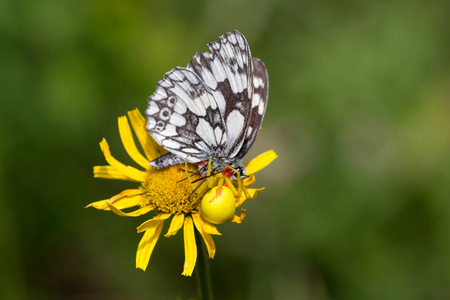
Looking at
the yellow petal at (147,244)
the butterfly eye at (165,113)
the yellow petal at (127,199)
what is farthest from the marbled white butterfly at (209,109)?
the yellow petal at (147,244)

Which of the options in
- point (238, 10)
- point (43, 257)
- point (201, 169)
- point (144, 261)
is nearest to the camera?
point (144, 261)

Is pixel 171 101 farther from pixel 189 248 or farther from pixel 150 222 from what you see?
pixel 189 248

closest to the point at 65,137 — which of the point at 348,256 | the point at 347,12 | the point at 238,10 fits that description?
the point at 238,10

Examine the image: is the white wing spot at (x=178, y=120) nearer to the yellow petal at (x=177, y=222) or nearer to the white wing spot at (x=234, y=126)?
the white wing spot at (x=234, y=126)

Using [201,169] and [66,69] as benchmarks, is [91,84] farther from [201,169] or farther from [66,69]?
[201,169]

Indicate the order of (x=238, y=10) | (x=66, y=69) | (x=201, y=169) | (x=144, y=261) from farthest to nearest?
(x=238, y=10) → (x=66, y=69) → (x=201, y=169) → (x=144, y=261)

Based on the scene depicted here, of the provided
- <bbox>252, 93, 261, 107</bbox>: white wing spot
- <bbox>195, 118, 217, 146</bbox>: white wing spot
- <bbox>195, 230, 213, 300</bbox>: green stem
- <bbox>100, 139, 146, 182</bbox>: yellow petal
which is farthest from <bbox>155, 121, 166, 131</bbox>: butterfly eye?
<bbox>195, 230, 213, 300</bbox>: green stem

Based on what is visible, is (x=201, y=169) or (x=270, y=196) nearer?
(x=201, y=169)

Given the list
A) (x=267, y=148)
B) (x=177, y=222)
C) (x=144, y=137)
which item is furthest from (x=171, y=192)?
(x=267, y=148)
